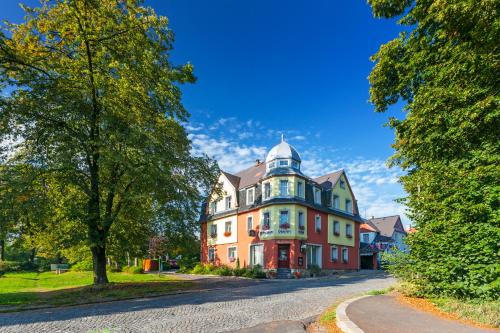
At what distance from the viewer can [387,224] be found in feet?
178

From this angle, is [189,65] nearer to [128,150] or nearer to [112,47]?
[112,47]

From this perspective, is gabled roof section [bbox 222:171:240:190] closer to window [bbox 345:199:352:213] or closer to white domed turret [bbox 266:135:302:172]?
white domed turret [bbox 266:135:302:172]

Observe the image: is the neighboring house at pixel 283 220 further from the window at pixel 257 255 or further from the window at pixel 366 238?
the window at pixel 366 238

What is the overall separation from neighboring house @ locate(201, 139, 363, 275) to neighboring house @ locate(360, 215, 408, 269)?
22.9ft

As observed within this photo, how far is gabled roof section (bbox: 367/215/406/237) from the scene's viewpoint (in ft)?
172

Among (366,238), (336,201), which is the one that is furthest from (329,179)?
(366,238)

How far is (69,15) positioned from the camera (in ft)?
46.3

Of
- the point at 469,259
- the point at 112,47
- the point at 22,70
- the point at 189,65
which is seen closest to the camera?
the point at 469,259

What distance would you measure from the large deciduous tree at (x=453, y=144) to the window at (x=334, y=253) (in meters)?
22.3

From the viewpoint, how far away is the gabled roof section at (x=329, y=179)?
115 ft

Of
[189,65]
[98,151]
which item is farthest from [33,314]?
[189,65]

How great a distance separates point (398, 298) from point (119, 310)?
9294 millimetres

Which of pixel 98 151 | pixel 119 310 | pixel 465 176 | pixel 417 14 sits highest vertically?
pixel 417 14

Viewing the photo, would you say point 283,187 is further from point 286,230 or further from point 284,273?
point 284,273
